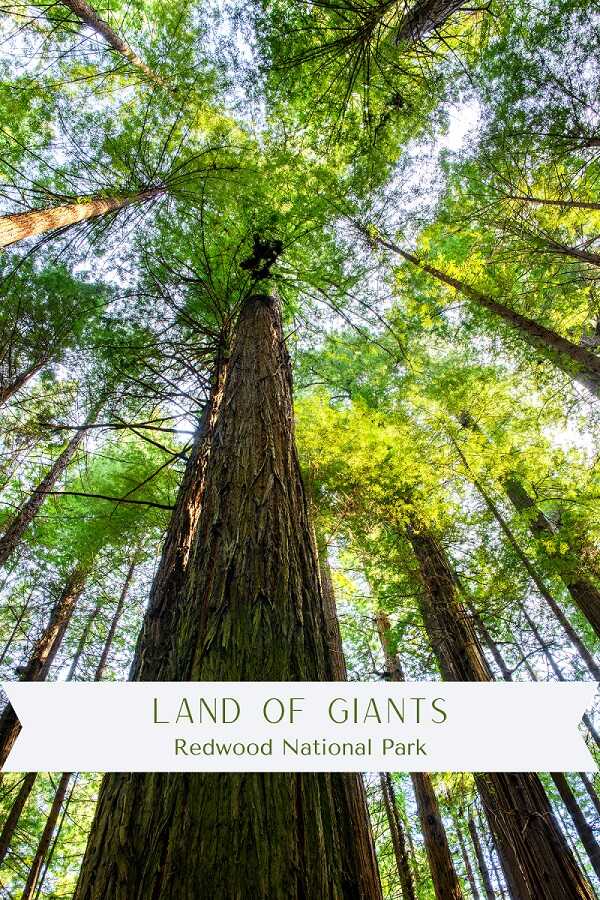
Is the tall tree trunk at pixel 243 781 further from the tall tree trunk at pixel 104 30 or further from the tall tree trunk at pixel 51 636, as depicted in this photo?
the tall tree trunk at pixel 51 636

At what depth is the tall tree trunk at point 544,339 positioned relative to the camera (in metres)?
4.99

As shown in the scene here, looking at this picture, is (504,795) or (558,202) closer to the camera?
(504,795)

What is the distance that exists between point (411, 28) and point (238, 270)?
169 inches

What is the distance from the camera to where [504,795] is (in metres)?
4.25

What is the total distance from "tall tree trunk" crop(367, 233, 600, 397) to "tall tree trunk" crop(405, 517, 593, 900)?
3.00 metres

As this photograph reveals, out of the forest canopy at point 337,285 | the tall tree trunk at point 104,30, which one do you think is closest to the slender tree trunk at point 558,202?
the forest canopy at point 337,285

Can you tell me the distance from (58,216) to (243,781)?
5.72 m

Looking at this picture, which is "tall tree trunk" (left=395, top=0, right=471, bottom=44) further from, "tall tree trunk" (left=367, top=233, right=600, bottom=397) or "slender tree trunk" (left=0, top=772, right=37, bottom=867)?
"slender tree trunk" (left=0, top=772, right=37, bottom=867)

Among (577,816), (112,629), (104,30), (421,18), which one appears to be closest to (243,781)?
(421,18)

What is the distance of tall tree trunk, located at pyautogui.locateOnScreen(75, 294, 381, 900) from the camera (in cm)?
93

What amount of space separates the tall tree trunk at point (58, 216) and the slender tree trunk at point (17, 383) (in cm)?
259

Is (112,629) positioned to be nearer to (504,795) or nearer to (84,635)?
(84,635)

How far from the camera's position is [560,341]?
17.2ft

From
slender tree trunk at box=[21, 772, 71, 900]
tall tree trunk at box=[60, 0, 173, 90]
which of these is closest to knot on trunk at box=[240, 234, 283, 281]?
tall tree trunk at box=[60, 0, 173, 90]
